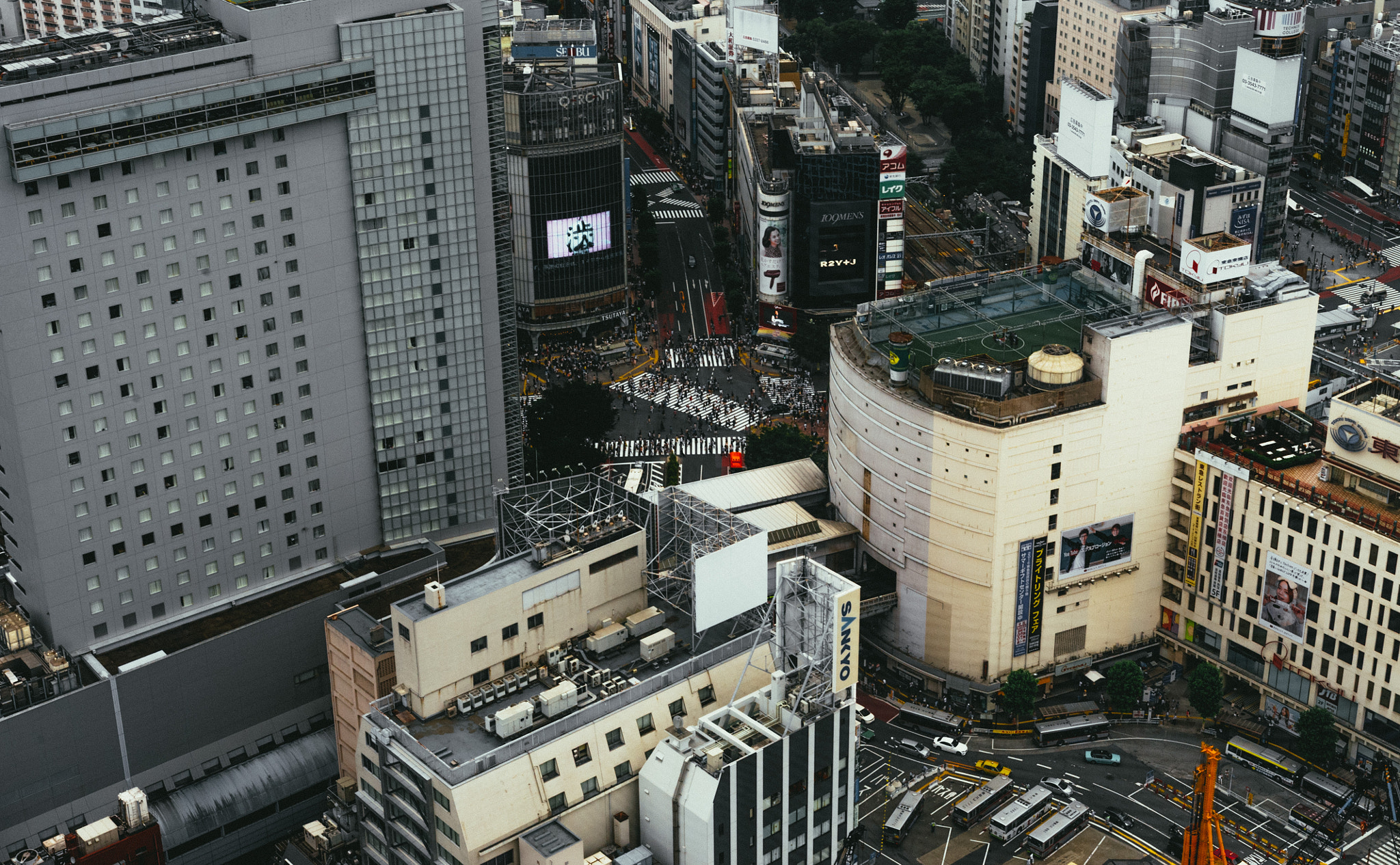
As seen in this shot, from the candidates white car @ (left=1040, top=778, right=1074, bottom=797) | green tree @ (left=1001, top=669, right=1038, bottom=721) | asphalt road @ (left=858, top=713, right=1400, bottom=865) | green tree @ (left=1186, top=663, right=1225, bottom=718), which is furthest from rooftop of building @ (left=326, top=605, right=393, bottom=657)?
green tree @ (left=1186, top=663, right=1225, bottom=718)

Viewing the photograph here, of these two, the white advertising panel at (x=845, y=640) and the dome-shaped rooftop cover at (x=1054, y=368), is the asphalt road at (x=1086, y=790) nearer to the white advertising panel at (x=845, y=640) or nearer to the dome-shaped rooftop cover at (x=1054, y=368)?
the white advertising panel at (x=845, y=640)

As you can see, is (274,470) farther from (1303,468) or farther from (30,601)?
(1303,468)

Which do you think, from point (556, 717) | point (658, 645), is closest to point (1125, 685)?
point (658, 645)

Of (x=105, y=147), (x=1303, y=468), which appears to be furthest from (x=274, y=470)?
(x=1303, y=468)

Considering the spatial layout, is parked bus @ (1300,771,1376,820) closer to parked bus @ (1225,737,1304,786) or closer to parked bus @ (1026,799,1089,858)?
parked bus @ (1225,737,1304,786)

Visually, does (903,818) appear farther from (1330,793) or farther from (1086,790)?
(1330,793)

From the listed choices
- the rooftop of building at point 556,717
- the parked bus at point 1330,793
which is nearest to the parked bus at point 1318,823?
the parked bus at point 1330,793
